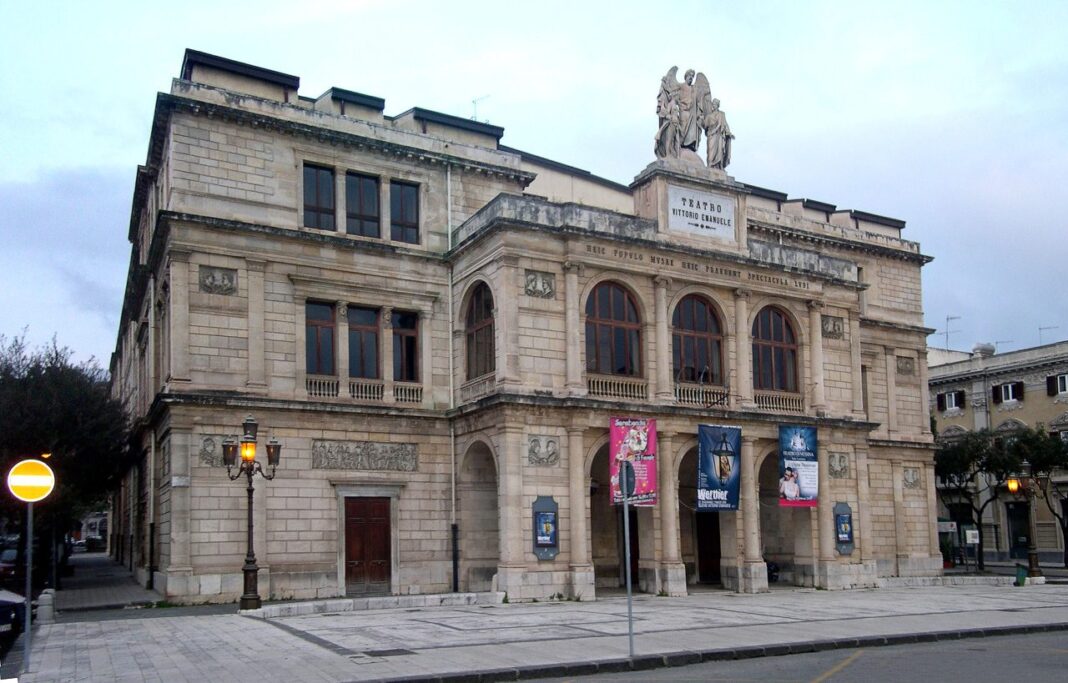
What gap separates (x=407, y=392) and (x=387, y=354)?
133 cm

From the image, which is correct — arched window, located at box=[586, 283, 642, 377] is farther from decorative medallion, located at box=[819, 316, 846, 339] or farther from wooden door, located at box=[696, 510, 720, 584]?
decorative medallion, located at box=[819, 316, 846, 339]

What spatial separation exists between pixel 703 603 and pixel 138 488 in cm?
2268

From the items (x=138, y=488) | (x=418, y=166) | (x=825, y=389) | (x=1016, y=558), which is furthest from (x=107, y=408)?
(x=1016, y=558)

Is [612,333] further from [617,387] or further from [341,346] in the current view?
[341,346]

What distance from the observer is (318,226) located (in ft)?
103

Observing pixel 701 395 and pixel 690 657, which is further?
pixel 701 395

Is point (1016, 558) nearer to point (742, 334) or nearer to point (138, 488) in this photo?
point (742, 334)

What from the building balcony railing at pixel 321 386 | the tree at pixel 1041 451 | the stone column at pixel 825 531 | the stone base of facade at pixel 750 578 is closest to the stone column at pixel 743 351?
the stone column at pixel 825 531

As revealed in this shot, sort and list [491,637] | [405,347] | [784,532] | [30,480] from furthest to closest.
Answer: [784,532], [405,347], [491,637], [30,480]

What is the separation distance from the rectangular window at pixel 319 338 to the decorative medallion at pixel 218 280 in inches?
90.5

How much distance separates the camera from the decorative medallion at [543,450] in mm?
29531

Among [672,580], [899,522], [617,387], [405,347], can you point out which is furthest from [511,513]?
[899,522]

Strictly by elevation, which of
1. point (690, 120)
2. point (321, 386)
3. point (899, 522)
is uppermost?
point (690, 120)

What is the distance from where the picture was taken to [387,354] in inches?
1252
